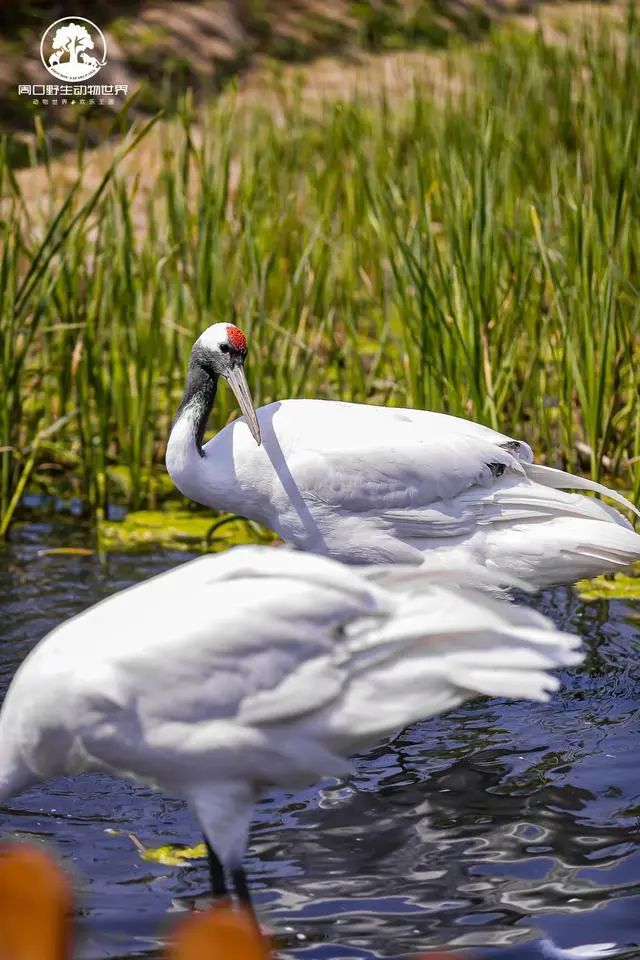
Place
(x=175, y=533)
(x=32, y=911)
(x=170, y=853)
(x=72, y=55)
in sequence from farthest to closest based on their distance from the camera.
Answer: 1. (x=72, y=55)
2. (x=175, y=533)
3. (x=170, y=853)
4. (x=32, y=911)

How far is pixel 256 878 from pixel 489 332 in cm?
259

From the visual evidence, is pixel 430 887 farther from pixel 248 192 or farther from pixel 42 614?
pixel 248 192

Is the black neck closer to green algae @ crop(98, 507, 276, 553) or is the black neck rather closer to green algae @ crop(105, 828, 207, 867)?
green algae @ crop(98, 507, 276, 553)

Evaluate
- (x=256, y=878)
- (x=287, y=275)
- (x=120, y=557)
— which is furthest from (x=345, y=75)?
(x=256, y=878)

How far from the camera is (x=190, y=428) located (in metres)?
4.19

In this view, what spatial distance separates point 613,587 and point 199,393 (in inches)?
67.1

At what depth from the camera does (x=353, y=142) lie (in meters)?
5.47

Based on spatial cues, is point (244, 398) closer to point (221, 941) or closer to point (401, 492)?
point (401, 492)

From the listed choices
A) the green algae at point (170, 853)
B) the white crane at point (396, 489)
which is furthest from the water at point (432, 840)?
the white crane at point (396, 489)

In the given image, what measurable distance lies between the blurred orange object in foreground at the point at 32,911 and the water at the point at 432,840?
2008 mm

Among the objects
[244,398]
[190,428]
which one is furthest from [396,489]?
[190,428]

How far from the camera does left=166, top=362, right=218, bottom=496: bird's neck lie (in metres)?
4.12

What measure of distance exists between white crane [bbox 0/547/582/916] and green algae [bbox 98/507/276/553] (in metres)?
2.55

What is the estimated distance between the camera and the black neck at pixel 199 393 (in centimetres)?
427
